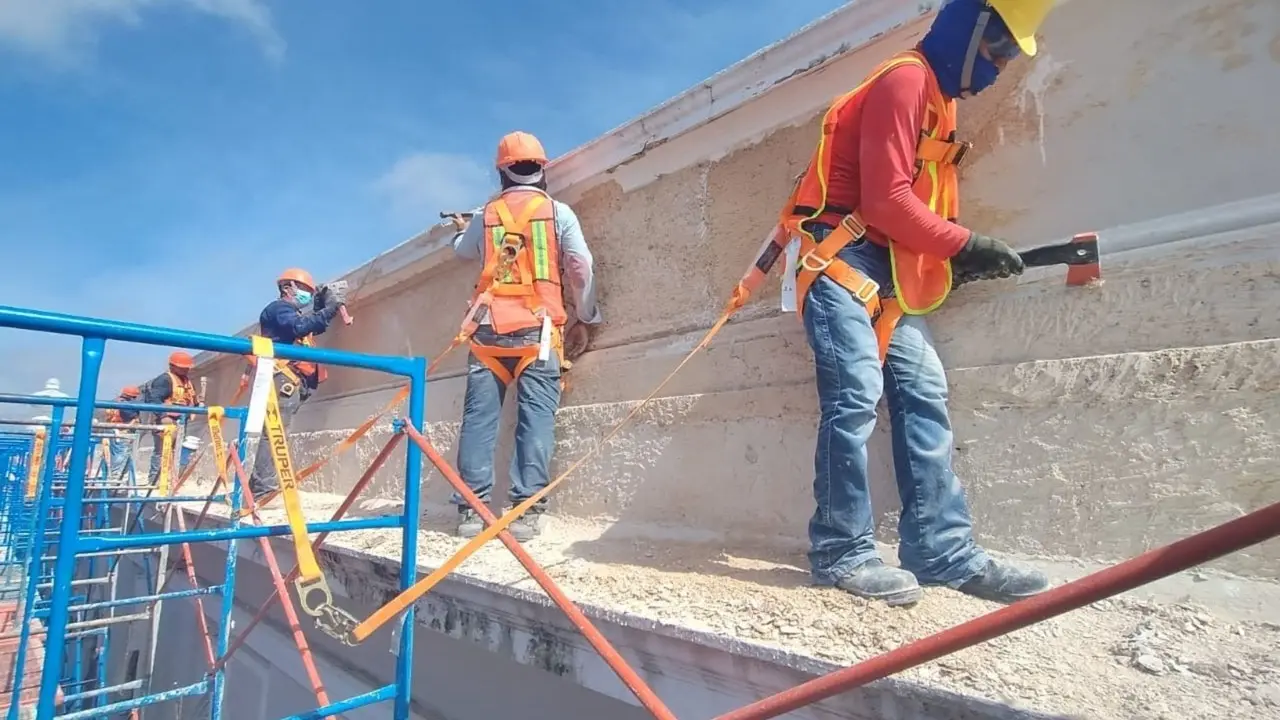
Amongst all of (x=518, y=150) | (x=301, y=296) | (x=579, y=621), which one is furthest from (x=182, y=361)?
(x=579, y=621)

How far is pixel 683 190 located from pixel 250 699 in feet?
13.9

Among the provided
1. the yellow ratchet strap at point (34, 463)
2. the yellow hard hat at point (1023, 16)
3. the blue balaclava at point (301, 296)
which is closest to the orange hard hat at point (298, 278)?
the blue balaclava at point (301, 296)

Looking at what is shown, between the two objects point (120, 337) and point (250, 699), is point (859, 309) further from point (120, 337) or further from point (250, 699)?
point (250, 699)

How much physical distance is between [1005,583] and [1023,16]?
4.79 ft

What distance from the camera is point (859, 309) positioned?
202cm

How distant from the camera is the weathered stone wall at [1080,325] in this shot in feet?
5.70

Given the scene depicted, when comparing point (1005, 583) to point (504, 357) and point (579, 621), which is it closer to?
point (579, 621)

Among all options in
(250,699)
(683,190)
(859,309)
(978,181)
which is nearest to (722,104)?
(683,190)

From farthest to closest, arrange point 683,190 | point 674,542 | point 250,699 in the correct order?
point 250,699, point 683,190, point 674,542

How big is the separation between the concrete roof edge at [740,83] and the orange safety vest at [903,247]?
18.0 inches

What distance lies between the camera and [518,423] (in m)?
3.16

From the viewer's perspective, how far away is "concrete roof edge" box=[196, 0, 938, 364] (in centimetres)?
241

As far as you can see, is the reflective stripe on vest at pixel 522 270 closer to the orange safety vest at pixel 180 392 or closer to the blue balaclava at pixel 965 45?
the blue balaclava at pixel 965 45

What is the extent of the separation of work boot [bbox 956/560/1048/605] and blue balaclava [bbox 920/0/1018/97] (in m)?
1.31
